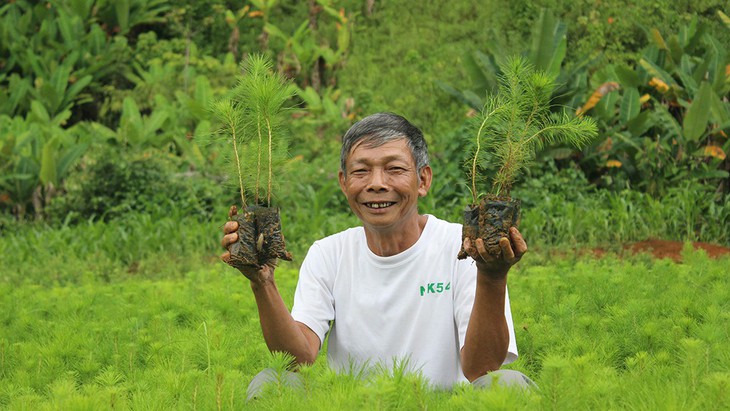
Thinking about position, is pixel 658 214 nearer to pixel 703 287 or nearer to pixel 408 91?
pixel 703 287

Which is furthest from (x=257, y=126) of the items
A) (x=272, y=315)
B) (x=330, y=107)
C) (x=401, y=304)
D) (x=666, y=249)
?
(x=330, y=107)

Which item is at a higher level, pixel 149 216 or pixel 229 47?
pixel 229 47

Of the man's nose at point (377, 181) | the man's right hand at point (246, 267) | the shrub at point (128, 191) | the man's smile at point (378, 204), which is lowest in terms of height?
the man's right hand at point (246, 267)

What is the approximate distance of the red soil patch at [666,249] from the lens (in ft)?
23.6

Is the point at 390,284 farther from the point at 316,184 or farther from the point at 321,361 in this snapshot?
the point at 316,184

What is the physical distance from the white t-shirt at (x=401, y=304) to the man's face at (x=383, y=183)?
0.48 feet

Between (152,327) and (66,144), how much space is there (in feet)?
25.1

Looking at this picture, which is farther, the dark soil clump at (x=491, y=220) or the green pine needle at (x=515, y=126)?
the green pine needle at (x=515, y=126)

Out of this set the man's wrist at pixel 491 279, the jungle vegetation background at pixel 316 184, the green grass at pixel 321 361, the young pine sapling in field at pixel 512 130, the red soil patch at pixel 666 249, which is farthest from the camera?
the red soil patch at pixel 666 249

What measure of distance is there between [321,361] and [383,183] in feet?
3.68

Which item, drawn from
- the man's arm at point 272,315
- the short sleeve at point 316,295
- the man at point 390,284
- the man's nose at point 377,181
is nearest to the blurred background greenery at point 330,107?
the short sleeve at point 316,295

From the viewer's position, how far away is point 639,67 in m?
10.3

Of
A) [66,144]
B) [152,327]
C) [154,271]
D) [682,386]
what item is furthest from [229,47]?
[682,386]

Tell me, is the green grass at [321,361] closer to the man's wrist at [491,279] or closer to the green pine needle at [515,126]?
the man's wrist at [491,279]
